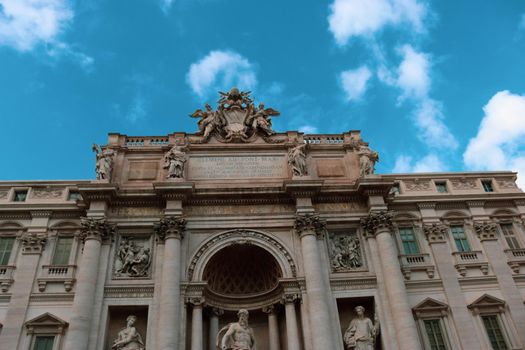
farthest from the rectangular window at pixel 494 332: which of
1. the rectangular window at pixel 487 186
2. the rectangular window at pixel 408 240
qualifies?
the rectangular window at pixel 487 186

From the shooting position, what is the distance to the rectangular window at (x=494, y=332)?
22.3 meters

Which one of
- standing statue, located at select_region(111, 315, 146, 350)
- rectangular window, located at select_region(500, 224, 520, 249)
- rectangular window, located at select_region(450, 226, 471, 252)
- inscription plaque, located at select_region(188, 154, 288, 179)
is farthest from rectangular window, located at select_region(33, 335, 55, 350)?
rectangular window, located at select_region(500, 224, 520, 249)

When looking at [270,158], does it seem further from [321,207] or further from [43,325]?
[43,325]

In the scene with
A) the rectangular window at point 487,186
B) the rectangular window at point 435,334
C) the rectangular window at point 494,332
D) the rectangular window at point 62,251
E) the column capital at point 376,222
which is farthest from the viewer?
the rectangular window at point 487,186

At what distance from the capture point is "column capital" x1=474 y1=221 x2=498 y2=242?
83.5 feet

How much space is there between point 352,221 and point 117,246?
1207 centimetres

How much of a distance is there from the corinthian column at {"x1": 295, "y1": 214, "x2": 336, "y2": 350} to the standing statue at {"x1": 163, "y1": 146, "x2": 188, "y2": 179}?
6701 millimetres

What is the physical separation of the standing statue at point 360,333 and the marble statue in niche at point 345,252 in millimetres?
2247

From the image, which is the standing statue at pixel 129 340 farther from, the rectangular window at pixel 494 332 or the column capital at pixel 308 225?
the rectangular window at pixel 494 332

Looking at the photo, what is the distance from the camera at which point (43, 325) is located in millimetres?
21672

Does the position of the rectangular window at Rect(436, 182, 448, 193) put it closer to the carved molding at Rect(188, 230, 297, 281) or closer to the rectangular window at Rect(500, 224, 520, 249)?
the rectangular window at Rect(500, 224, 520, 249)

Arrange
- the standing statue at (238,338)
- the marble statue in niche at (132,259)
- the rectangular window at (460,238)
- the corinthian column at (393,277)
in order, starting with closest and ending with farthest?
1. the standing statue at (238,338)
2. the corinthian column at (393,277)
3. the marble statue in niche at (132,259)
4. the rectangular window at (460,238)

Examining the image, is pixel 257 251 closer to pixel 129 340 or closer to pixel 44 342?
pixel 129 340

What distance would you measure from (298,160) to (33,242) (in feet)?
47.1
